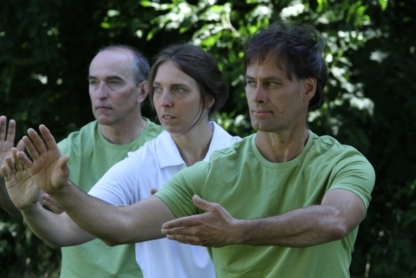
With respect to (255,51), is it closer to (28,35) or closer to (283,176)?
(283,176)

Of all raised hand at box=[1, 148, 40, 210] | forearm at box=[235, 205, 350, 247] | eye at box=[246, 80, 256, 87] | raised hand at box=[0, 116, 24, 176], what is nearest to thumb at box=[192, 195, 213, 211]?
forearm at box=[235, 205, 350, 247]

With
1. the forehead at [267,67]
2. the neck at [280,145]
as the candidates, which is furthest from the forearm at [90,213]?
the forehead at [267,67]

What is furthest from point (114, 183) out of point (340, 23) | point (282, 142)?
point (340, 23)

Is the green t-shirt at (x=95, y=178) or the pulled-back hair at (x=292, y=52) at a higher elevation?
the pulled-back hair at (x=292, y=52)

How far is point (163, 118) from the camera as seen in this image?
4.71 metres

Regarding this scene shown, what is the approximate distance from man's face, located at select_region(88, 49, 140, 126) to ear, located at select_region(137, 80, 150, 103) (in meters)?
0.01

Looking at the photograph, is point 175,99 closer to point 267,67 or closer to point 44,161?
point 267,67

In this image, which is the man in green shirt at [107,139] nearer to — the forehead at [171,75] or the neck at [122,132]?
the neck at [122,132]

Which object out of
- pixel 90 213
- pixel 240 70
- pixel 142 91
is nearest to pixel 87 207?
pixel 90 213

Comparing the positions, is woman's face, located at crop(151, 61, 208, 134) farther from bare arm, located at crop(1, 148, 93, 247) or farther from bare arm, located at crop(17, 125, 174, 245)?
bare arm, located at crop(17, 125, 174, 245)

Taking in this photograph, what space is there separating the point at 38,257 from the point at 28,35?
210 cm

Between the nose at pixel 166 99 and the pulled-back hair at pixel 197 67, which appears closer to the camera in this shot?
the nose at pixel 166 99

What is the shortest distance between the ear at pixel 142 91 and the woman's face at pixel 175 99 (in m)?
0.78

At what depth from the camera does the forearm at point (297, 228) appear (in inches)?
128
